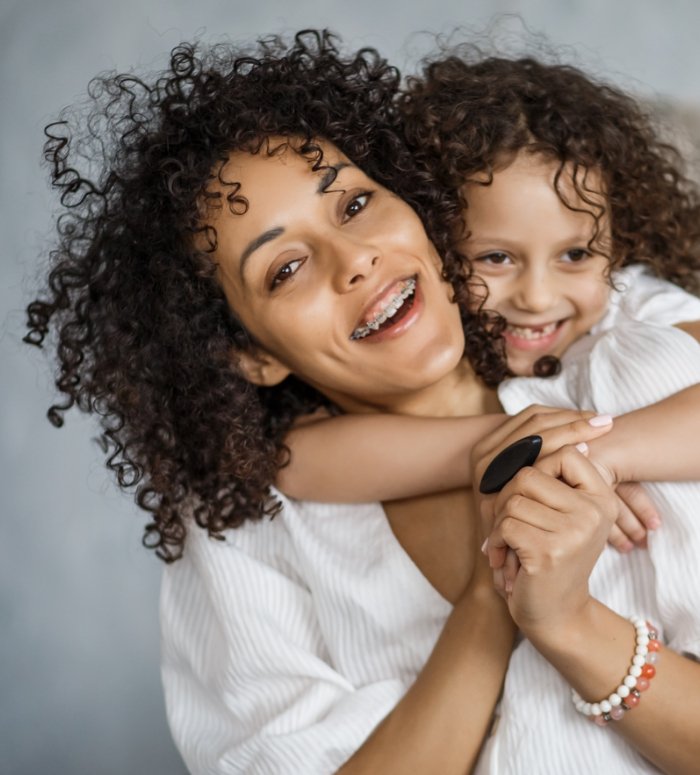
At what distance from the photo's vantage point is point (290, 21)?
310cm

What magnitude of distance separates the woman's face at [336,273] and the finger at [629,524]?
0.36m

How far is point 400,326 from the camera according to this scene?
1.74 metres

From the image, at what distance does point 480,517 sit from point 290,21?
1962 mm

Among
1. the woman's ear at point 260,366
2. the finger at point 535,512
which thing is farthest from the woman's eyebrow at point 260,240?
the finger at point 535,512

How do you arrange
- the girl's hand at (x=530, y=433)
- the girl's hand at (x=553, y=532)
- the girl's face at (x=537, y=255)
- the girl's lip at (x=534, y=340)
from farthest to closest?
the girl's lip at (x=534, y=340), the girl's face at (x=537, y=255), the girl's hand at (x=530, y=433), the girl's hand at (x=553, y=532)

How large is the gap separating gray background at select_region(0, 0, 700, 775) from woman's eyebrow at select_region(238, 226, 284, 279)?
1303 millimetres

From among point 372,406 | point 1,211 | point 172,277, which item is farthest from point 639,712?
point 1,211

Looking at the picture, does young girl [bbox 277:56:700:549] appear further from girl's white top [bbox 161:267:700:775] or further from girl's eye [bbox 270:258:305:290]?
girl's eye [bbox 270:258:305:290]

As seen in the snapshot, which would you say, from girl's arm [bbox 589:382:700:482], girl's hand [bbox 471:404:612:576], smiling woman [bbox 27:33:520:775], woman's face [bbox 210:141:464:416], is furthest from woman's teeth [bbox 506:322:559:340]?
girl's arm [bbox 589:382:700:482]

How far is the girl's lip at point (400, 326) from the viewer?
68.5 inches

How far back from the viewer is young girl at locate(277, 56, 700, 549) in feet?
6.08

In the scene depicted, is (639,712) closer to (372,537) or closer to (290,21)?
(372,537)

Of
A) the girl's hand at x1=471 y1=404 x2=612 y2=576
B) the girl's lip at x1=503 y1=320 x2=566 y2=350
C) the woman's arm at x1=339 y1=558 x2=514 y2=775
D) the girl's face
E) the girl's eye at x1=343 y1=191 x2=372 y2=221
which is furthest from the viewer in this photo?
the girl's lip at x1=503 y1=320 x2=566 y2=350

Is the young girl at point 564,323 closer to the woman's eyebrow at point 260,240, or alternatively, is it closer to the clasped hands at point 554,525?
the clasped hands at point 554,525
